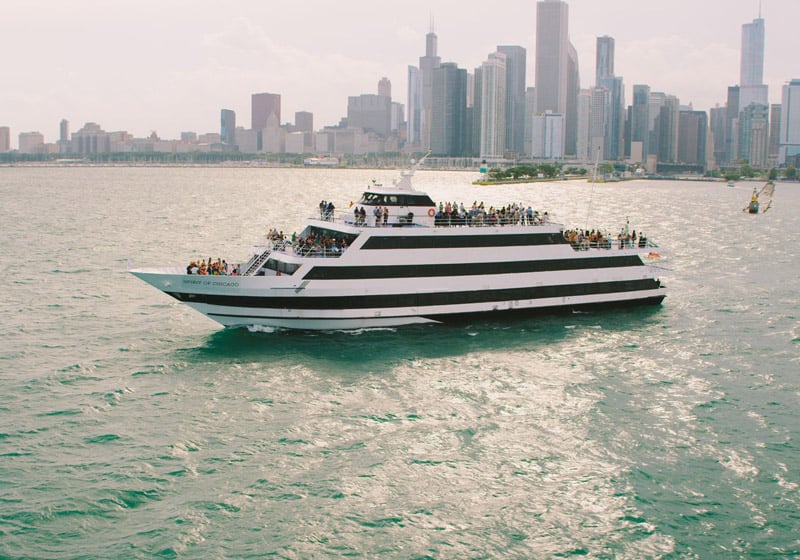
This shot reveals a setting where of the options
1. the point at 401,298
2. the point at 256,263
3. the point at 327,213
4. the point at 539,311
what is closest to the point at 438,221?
the point at 401,298

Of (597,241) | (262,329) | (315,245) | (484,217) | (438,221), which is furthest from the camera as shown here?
(597,241)

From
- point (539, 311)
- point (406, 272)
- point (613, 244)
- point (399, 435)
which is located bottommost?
point (399, 435)

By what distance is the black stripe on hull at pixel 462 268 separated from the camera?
29.0 metres

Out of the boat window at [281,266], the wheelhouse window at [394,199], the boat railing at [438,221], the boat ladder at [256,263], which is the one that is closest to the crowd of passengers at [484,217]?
the boat railing at [438,221]

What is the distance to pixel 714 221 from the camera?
306ft

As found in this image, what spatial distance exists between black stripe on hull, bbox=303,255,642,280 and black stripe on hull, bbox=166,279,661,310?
751mm

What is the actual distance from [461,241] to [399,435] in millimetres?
12294

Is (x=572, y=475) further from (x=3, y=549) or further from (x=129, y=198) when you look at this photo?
(x=129, y=198)

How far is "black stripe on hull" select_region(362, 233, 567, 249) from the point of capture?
29.9 m

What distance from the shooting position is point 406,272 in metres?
30.2

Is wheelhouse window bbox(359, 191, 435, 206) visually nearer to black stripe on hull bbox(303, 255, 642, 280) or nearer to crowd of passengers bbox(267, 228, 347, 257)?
crowd of passengers bbox(267, 228, 347, 257)

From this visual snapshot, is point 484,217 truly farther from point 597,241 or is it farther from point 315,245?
point 315,245

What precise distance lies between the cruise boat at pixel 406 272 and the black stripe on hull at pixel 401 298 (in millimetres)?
40

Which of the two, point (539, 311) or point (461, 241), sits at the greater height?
point (461, 241)
